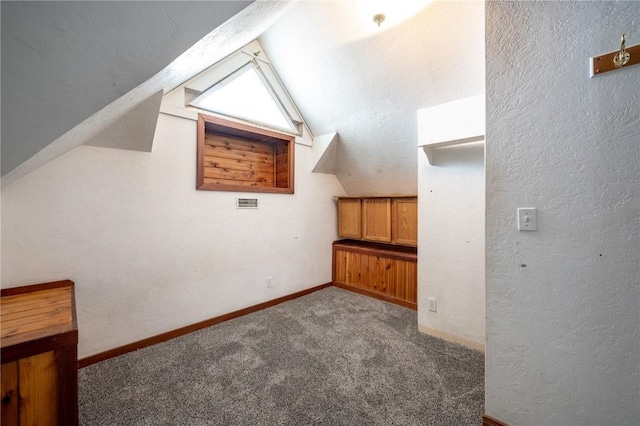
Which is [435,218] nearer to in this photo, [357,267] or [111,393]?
[357,267]

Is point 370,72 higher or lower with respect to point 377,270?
higher

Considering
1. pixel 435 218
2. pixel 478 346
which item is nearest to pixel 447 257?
pixel 435 218

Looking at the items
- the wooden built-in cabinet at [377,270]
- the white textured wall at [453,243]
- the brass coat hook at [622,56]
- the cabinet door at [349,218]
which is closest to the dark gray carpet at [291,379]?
the white textured wall at [453,243]

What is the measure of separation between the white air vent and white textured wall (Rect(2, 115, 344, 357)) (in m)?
0.06

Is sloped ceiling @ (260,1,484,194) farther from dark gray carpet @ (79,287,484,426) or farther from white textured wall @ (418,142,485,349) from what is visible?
dark gray carpet @ (79,287,484,426)

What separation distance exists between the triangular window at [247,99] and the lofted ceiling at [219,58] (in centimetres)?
23

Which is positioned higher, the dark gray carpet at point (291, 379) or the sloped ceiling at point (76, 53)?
the sloped ceiling at point (76, 53)

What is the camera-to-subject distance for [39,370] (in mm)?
1039

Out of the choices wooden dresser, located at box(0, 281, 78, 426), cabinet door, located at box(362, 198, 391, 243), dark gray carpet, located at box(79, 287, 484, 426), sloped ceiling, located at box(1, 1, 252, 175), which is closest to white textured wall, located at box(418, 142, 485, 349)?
dark gray carpet, located at box(79, 287, 484, 426)

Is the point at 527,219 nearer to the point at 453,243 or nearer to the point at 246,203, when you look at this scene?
the point at 453,243

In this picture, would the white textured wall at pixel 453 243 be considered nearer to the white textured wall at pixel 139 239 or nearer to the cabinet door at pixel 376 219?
the cabinet door at pixel 376 219

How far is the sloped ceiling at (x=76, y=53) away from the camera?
597 millimetres

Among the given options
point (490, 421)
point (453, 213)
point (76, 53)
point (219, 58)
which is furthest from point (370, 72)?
point (490, 421)

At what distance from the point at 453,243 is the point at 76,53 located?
2.47 meters
